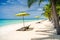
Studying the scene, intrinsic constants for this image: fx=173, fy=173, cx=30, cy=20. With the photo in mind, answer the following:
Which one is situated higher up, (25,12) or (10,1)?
(10,1)

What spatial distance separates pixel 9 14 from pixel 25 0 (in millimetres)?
1677

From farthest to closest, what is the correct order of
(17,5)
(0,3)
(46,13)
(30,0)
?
(46,13)
(17,5)
(0,3)
(30,0)

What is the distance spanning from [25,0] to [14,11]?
140cm

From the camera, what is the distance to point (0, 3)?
7598 millimetres

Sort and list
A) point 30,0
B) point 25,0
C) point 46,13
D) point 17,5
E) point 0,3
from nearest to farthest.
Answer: point 30,0 → point 25,0 → point 0,3 → point 17,5 → point 46,13

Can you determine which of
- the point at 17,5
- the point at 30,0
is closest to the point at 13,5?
the point at 17,5

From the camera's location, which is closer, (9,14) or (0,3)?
(0,3)

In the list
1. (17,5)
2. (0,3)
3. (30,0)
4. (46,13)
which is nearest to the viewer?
(30,0)

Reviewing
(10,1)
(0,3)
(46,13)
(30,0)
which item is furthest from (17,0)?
(46,13)

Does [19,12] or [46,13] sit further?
[46,13]

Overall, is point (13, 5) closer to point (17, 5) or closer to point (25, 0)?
point (17, 5)

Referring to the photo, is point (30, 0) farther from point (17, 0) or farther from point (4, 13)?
point (4, 13)

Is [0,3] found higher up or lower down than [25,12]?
higher up

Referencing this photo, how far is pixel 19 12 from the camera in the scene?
843 cm
